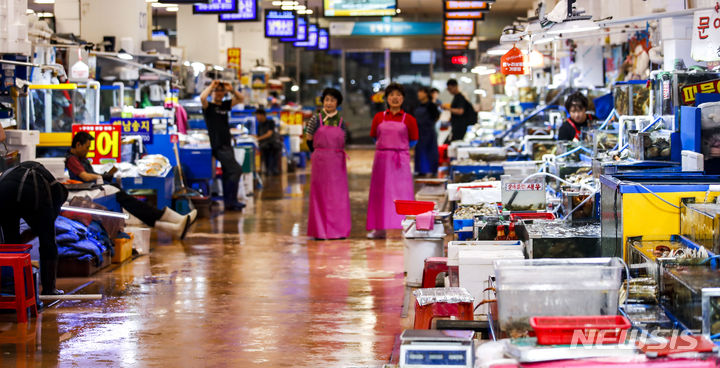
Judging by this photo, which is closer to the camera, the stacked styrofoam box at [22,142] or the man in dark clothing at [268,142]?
the stacked styrofoam box at [22,142]

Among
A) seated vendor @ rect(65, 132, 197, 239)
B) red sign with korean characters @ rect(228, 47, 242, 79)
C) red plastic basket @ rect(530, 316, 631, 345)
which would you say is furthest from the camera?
red sign with korean characters @ rect(228, 47, 242, 79)

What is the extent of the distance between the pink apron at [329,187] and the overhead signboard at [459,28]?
12.5 metres

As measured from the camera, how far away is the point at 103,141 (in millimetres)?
11898

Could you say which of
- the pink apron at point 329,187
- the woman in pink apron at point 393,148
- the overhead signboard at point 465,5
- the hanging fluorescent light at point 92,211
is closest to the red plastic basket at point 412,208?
the hanging fluorescent light at point 92,211

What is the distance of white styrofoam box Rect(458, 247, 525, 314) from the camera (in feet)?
19.4

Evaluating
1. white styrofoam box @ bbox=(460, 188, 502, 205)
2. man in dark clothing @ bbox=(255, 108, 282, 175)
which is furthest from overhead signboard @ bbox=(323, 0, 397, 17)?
white styrofoam box @ bbox=(460, 188, 502, 205)

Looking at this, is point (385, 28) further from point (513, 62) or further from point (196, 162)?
point (513, 62)

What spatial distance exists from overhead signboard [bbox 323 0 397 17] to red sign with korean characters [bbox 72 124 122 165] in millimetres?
6004

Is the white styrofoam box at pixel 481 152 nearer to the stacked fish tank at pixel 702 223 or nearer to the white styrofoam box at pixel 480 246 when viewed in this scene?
the white styrofoam box at pixel 480 246

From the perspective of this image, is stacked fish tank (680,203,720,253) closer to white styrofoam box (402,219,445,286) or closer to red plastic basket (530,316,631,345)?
red plastic basket (530,316,631,345)

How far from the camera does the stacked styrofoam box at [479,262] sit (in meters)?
5.91

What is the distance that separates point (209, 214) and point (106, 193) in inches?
145

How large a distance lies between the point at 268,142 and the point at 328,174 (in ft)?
32.7

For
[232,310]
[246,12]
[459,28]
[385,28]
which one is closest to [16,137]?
[232,310]
